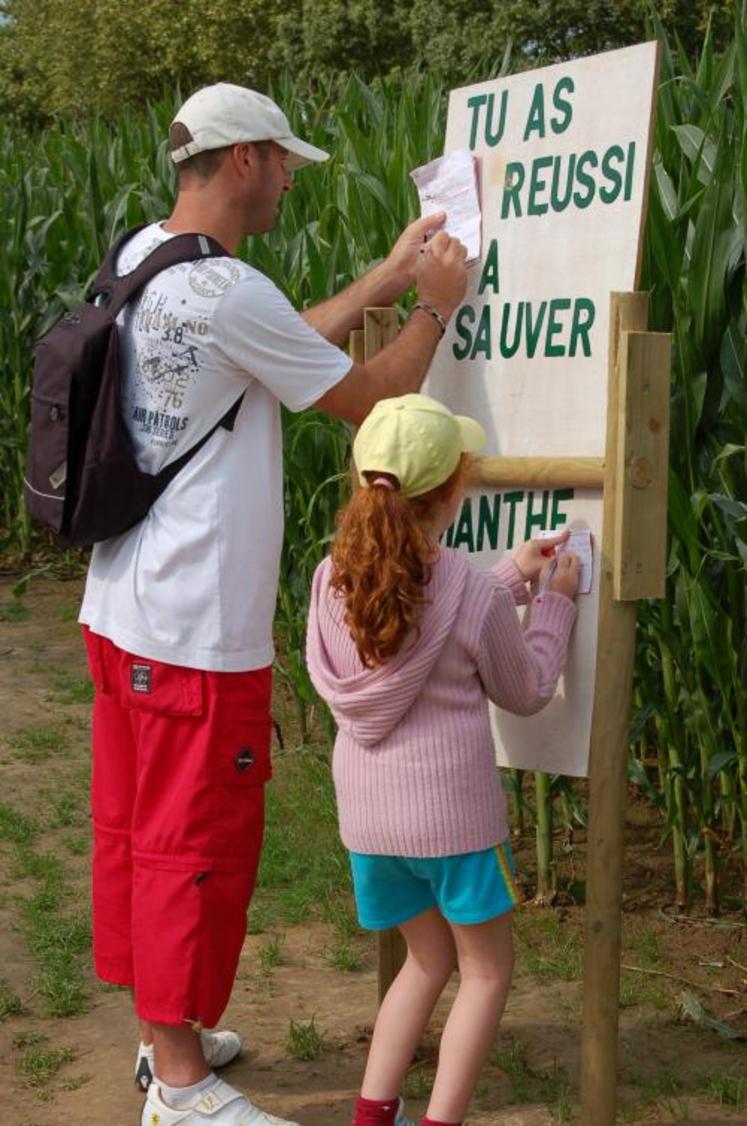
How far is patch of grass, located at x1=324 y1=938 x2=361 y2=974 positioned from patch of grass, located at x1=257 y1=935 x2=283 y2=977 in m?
0.12

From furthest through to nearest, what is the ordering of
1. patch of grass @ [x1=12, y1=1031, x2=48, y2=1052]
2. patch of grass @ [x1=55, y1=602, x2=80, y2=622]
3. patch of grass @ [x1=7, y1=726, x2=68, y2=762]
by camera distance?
patch of grass @ [x1=55, y1=602, x2=80, y2=622]
patch of grass @ [x1=7, y1=726, x2=68, y2=762]
patch of grass @ [x1=12, y1=1031, x2=48, y2=1052]

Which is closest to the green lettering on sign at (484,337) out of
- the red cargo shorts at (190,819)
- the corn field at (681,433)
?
the corn field at (681,433)

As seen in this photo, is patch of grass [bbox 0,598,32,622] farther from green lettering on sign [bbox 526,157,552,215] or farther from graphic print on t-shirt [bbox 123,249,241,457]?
green lettering on sign [bbox 526,157,552,215]

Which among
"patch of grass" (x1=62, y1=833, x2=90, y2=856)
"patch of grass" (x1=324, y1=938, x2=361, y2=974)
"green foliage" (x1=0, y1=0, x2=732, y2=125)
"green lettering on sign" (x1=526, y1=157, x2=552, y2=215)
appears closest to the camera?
"green lettering on sign" (x1=526, y1=157, x2=552, y2=215)

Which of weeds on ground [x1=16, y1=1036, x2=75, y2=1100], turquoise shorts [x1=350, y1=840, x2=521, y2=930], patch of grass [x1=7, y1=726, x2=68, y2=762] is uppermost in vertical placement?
turquoise shorts [x1=350, y1=840, x2=521, y2=930]

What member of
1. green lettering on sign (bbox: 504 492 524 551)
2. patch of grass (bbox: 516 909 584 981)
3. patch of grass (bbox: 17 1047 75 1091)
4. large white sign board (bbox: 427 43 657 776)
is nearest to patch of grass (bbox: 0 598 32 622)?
patch of grass (bbox: 516 909 584 981)

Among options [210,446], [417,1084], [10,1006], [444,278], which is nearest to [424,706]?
[210,446]

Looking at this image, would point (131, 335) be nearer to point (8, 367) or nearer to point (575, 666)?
point (575, 666)

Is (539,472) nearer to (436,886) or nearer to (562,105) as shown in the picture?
(562,105)

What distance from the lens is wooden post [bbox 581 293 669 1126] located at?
2.75 meters

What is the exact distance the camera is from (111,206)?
7461 millimetres

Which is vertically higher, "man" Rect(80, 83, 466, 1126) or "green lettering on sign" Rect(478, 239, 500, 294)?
"green lettering on sign" Rect(478, 239, 500, 294)

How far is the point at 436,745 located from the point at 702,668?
1237mm

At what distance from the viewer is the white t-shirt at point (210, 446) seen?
9.59 feet
